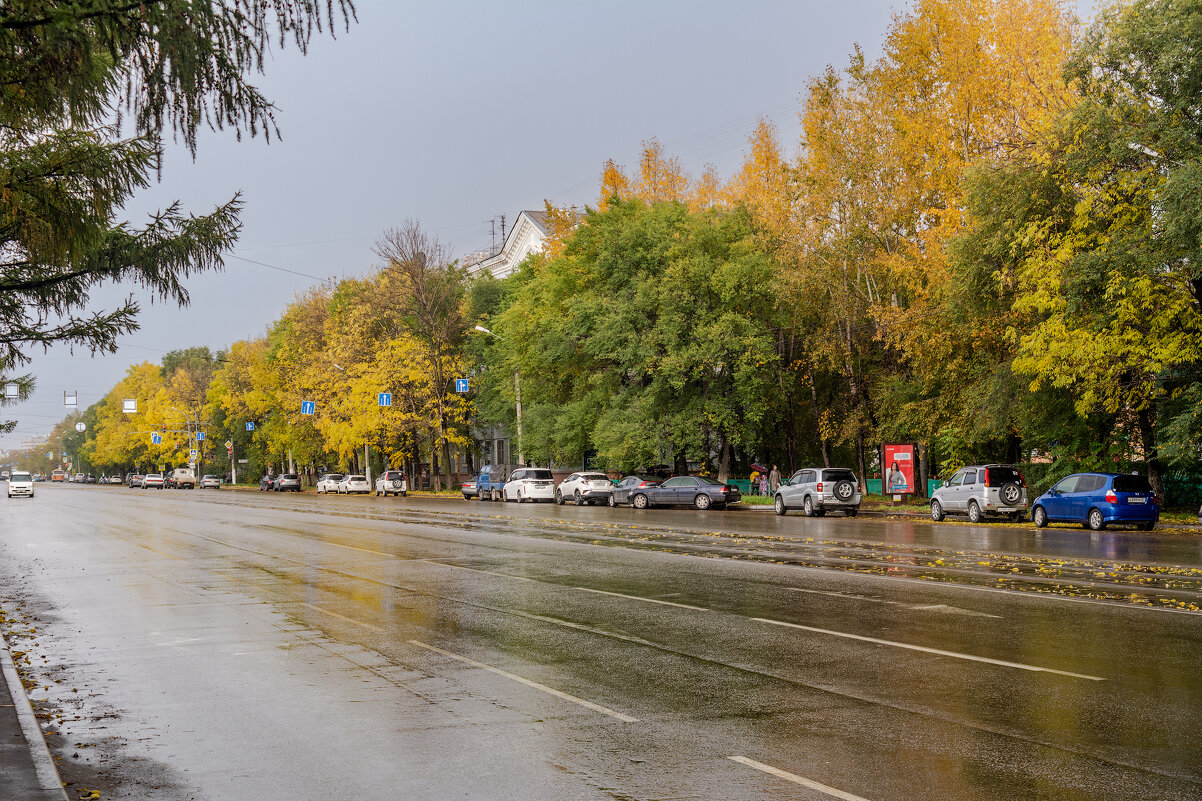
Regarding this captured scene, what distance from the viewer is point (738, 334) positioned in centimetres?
4422

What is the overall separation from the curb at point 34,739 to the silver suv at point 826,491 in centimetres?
2963

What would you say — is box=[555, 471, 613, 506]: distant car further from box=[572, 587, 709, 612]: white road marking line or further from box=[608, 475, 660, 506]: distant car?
box=[572, 587, 709, 612]: white road marking line

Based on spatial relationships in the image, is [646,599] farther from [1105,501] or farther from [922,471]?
[922,471]

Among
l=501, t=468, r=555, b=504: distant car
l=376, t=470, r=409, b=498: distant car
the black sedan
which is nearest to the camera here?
the black sedan

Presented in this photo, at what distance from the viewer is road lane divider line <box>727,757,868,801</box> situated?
19.4ft

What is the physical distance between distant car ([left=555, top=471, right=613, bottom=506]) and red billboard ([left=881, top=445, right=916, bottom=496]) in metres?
13.9

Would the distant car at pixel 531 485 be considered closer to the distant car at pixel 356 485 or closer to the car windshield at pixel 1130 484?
the distant car at pixel 356 485

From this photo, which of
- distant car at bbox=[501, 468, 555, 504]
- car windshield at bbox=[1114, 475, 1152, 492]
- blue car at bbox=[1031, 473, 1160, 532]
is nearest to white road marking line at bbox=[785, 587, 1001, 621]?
blue car at bbox=[1031, 473, 1160, 532]

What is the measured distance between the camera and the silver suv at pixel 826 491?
1438 inches

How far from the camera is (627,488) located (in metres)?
46.6

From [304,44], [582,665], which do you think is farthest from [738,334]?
[304,44]

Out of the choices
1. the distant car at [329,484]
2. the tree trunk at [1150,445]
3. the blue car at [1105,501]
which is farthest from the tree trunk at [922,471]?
the distant car at [329,484]

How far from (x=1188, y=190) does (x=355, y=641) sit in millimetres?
21030

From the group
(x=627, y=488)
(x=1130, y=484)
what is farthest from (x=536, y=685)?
(x=627, y=488)
